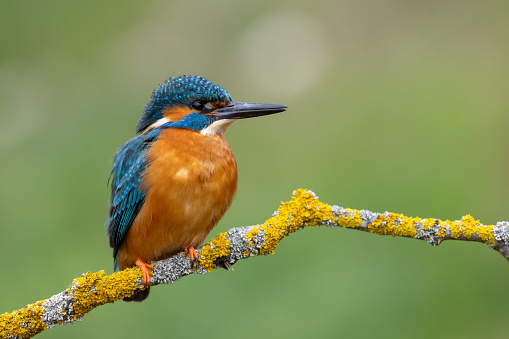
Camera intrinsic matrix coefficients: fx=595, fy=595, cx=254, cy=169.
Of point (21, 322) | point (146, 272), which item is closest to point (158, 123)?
point (146, 272)

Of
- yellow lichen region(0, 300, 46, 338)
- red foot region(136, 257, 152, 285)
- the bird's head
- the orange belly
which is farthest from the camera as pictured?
the bird's head

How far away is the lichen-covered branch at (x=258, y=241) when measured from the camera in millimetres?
1586

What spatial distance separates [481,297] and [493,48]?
2058 millimetres

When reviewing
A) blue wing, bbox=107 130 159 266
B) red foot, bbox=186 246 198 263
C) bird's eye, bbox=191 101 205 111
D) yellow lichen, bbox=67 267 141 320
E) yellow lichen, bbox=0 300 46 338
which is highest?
bird's eye, bbox=191 101 205 111

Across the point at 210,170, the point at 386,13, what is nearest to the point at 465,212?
the point at 210,170

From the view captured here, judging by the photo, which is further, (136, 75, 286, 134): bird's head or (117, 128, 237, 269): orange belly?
(136, 75, 286, 134): bird's head

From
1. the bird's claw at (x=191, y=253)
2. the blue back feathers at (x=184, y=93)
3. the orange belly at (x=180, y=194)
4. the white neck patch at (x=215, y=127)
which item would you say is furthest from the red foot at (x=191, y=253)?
the blue back feathers at (x=184, y=93)

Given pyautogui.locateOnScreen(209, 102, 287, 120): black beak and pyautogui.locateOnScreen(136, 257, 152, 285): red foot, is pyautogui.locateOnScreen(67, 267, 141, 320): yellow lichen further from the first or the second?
pyautogui.locateOnScreen(209, 102, 287, 120): black beak

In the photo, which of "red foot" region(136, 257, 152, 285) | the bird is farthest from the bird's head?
"red foot" region(136, 257, 152, 285)

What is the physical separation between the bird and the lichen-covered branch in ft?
0.89

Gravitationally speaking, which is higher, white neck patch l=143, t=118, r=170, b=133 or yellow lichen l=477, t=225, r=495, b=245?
white neck patch l=143, t=118, r=170, b=133

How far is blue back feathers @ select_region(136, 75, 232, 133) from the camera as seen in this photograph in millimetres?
2248

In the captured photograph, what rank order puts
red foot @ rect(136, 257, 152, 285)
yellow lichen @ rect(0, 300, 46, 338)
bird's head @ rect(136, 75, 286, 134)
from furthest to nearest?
bird's head @ rect(136, 75, 286, 134) → red foot @ rect(136, 257, 152, 285) → yellow lichen @ rect(0, 300, 46, 338)

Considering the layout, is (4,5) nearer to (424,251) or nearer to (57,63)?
(57,63)
